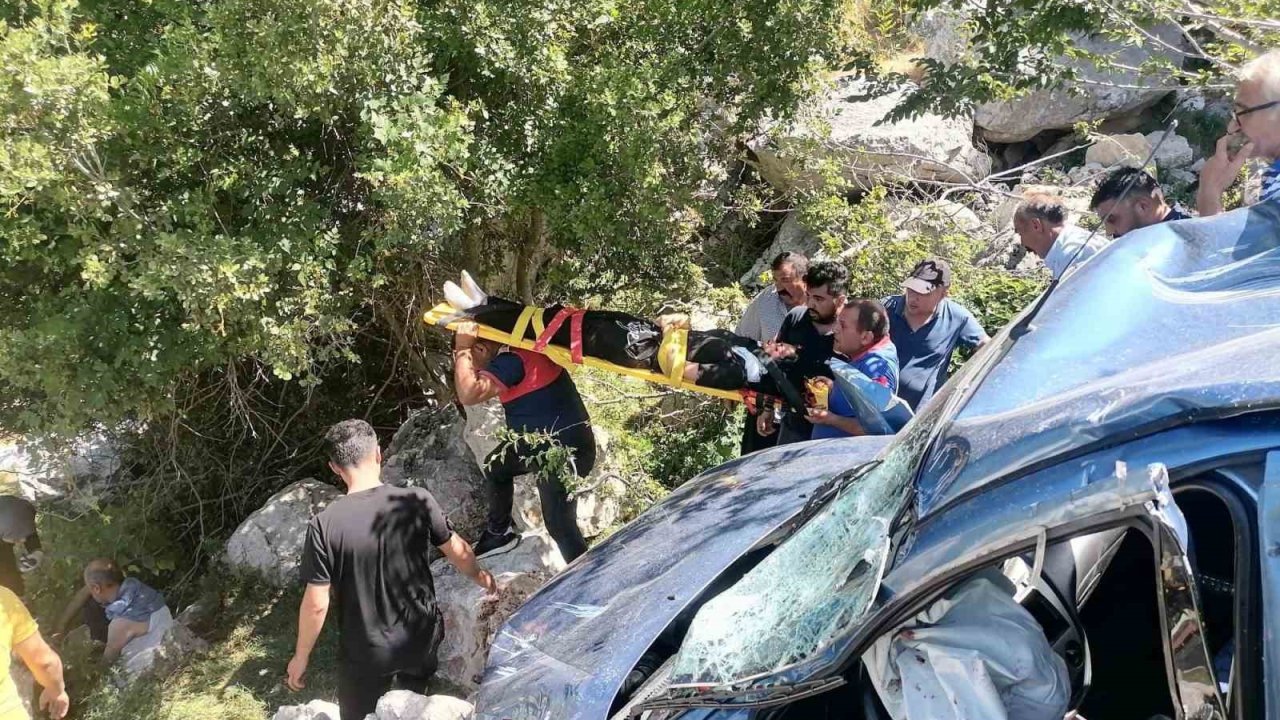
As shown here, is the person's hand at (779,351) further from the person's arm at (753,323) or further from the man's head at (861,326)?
the person's arm at (753,323)

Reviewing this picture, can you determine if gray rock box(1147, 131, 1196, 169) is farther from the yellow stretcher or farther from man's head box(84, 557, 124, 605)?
man's head box(84, 557, 124, 605)

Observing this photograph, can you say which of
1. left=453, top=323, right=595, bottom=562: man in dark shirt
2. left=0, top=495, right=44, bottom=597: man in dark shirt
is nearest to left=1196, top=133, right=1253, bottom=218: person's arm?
left=453, top=323, right=595, bottom=562: man in dark shirt

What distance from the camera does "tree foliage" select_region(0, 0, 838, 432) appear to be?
4.10 meters

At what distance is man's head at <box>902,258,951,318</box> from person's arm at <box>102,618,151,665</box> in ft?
15.9

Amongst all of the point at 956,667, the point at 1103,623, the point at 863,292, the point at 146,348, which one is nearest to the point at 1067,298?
the point at 956,667

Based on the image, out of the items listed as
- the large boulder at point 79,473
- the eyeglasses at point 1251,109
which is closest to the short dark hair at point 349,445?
the eyeglasses at point 1251,109

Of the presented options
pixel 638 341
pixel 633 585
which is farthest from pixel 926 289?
pixel 633 585

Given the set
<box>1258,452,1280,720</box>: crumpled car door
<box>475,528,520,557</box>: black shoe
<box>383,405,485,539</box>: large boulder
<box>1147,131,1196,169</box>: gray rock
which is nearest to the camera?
<box>1258,452,1280,720</box>: crumpled car door

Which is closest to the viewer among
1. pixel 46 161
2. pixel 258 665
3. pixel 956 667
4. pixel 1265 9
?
pixel 956 667

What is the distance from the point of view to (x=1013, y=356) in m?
1.84

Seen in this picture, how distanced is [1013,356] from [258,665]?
4.94 metres

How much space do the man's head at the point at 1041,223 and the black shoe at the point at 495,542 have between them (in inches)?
127

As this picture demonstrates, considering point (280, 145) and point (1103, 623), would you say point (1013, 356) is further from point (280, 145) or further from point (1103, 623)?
point (280, 145)

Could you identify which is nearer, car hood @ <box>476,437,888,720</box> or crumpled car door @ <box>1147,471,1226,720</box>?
crumpled car door @ <box>1147,471,1226,720</box>
